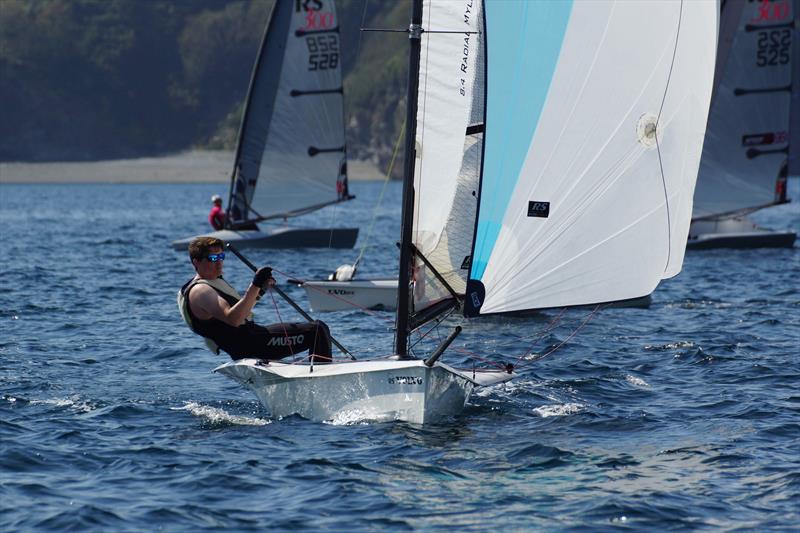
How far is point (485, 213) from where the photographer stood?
10.7m

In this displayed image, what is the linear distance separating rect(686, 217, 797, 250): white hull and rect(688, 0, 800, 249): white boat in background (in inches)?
1.0

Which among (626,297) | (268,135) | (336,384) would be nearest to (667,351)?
(626,297)

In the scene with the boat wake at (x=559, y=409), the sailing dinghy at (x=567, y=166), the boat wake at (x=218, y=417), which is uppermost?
the sailing dinghy at (x=567, y=166)

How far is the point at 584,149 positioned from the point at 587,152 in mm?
39

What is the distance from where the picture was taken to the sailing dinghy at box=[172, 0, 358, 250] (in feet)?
98.1

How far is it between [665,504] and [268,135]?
22921mm

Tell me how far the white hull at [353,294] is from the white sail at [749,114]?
44.6ft

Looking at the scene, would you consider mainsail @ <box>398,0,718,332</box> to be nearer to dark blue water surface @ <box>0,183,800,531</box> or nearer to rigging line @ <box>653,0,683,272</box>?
rigging line @ <box>653,0,683,272</box>

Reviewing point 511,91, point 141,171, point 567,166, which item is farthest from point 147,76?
point 567,166

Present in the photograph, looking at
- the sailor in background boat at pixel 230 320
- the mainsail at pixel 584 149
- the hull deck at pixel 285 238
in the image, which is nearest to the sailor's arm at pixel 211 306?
the sailor in background boat at pixel 230 320

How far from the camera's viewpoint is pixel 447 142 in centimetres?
1112

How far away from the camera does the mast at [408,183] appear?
10.8 metres

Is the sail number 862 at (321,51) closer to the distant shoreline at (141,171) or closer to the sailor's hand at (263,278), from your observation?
the sailor's hand at (263,278)

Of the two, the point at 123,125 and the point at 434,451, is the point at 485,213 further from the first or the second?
the point at 123,125
